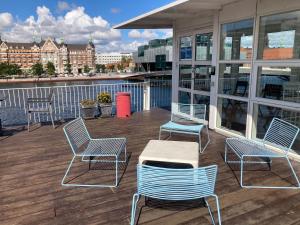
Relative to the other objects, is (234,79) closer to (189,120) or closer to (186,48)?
(189,120)

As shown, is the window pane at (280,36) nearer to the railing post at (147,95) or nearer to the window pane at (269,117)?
the window pane at (269,117)

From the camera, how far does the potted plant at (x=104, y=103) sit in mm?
6609

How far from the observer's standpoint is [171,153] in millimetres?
2672

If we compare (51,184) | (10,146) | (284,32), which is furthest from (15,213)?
(284,32)

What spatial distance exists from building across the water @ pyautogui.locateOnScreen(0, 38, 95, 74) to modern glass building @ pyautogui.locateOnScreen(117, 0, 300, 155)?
94.0 metres

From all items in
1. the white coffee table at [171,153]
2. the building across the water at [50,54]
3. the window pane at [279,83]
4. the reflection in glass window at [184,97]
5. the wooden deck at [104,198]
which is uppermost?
the building across the water at [50,54]

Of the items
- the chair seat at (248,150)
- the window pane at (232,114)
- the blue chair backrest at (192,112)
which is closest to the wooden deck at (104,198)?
the chair seat at (248,150)

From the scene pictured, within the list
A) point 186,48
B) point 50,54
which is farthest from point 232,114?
point 50,54

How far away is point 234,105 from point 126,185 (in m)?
2.79

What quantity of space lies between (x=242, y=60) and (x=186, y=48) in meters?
2.00

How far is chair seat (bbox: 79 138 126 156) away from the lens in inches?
117

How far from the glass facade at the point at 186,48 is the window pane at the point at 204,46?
26 centimetres

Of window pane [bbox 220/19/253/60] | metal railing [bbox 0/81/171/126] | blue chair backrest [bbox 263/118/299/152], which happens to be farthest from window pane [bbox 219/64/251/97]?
metal railing [bbox 0/81/171/126]

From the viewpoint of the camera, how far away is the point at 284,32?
362 centimetres
